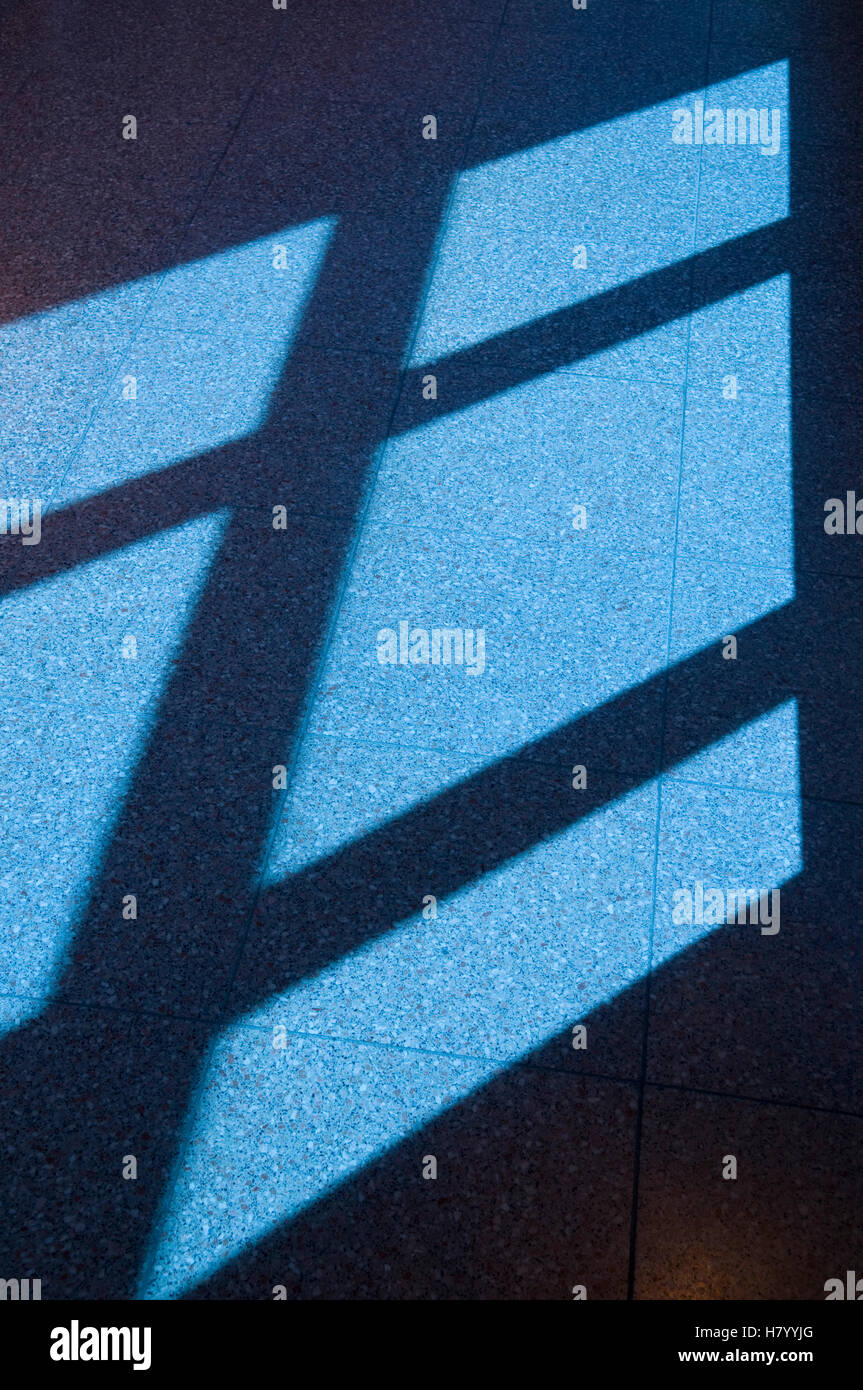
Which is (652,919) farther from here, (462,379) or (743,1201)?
(462,379)

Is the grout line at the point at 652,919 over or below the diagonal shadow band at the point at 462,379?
below

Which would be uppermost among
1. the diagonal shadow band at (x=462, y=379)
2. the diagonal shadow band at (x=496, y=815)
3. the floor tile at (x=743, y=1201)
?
the diagonal shadow band at (x=462, y=379)

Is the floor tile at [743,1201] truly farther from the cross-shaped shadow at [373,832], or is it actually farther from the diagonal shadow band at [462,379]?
→ the diagonal shadow band at [462,379]

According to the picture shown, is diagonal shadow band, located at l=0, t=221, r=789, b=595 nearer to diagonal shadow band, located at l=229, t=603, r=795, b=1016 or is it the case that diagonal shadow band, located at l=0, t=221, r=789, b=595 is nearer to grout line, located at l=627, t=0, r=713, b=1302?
grout line, located at l=627, t=0, r=713, b=1302

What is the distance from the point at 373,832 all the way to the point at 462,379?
1.91 metres

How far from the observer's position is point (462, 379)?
457 centimetres

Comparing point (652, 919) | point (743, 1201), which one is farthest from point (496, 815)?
point (743, 1201)

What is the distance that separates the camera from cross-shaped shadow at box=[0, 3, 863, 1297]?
109 inches

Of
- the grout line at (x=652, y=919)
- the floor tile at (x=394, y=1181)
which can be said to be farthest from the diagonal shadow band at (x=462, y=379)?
the floor tile at (x=394, y=1181)

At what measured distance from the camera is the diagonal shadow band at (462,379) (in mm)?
4039

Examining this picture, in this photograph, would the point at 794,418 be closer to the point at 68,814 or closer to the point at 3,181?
the point at 68,814

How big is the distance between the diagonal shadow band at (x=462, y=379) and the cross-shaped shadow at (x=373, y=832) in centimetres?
1

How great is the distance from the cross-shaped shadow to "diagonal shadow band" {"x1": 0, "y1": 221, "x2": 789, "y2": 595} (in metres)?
0.01
